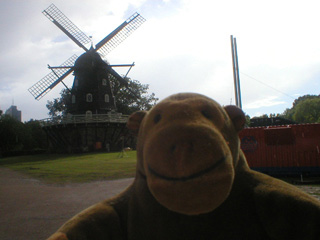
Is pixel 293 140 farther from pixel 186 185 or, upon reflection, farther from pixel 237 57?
pixel 186 185

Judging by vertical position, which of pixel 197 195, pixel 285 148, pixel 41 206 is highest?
pixel 197 195

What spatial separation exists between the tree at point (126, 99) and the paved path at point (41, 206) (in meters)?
27.5

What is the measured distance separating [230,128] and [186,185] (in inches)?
23.3

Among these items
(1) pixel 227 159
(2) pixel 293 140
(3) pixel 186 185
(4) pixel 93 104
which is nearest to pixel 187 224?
(3) pixel 186 185

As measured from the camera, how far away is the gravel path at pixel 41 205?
495cm

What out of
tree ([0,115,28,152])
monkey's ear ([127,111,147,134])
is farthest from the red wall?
tree ([0,115,28,152])

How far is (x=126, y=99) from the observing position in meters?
40.6

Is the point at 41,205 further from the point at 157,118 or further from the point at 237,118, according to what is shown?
the point at 237,118

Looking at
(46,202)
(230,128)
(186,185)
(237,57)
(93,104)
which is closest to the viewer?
(186,185)

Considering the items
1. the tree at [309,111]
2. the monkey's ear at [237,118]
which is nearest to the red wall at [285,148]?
the monkey's ear at [237,118]

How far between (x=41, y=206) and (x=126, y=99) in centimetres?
3426

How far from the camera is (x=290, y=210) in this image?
1.39 metres

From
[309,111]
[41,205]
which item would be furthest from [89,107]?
[309,111]

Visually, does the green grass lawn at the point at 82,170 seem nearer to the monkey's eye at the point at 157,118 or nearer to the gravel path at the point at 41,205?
the gravel path at the point at 41,205
